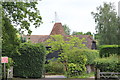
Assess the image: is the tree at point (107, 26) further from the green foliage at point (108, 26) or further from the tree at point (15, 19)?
the tree at point (15, 19)

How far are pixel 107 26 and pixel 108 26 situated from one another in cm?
18

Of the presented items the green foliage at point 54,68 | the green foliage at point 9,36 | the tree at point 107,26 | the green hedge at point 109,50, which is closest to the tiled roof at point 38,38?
the tree at point 107,26

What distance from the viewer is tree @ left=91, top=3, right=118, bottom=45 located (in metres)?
38.6

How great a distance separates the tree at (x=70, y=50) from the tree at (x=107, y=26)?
1577 centimetres

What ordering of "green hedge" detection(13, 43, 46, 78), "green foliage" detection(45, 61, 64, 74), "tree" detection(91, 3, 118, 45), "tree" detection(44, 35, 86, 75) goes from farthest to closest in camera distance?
"tree" detection(91, 3, 118, 45), "green foliage" detection(45, 61, 64, 74), "tree" detection(44, 35, 86, 75), "green hedge" detection(13, 43, 46, 78)

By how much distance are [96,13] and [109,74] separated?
23.7 metres

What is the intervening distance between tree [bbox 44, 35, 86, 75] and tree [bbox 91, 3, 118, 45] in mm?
15774

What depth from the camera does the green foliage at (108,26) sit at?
38.6 metres

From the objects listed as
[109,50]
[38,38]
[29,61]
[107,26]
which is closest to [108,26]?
[107,26]

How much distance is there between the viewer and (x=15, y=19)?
13664mm

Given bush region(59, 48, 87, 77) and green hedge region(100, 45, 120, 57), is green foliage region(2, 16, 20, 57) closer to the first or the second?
bush region(59, 48, 87, 77)

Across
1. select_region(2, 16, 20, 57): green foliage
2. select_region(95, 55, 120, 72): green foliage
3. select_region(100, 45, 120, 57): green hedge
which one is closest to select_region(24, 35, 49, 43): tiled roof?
select_region(100, 45, 120, 57): green hedge

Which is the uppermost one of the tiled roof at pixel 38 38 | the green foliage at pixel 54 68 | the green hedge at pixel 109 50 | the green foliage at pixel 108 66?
the tiled roof at pixel 38 38

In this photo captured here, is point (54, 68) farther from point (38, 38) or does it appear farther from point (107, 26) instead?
point (38, 38)
